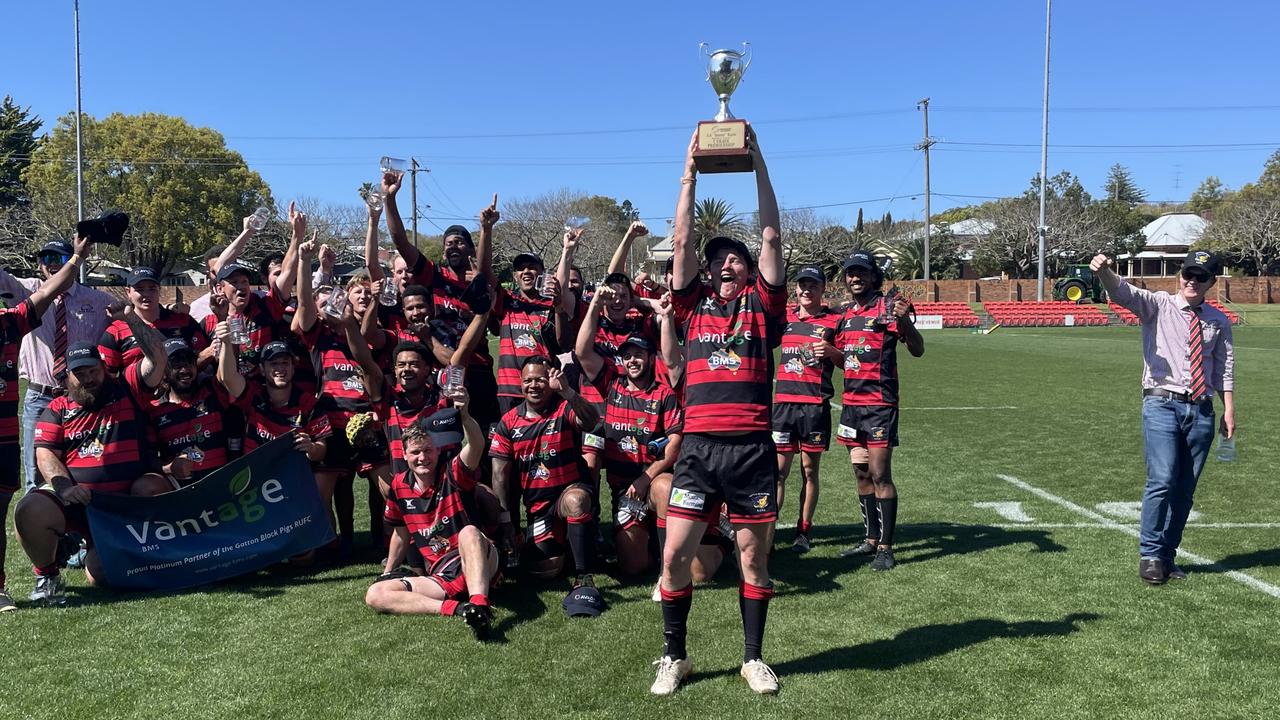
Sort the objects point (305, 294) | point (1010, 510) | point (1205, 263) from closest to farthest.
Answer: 1. point (1205, 263)
2. point (305, 294)
3. point (1010, 510)

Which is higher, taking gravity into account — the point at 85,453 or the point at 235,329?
the point at 235,329

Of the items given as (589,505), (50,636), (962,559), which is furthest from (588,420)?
(50,636)

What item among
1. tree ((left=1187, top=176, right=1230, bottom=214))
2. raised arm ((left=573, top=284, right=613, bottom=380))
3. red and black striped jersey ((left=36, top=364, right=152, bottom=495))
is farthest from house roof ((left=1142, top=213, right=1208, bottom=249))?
red and black striped jersey ((left=36, top=364, right=152, bottom=495))

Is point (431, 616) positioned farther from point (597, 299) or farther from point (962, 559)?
point (962, 559)

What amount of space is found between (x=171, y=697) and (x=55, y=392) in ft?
9.20

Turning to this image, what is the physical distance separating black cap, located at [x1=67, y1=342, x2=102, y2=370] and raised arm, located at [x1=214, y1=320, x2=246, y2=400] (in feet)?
2.27

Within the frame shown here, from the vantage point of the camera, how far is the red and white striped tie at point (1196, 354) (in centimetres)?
553

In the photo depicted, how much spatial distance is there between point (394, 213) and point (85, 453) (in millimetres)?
2546

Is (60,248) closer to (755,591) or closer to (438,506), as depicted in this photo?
(438,506)

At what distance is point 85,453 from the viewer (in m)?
5.62

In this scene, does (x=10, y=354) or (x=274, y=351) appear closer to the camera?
(x=10, y=354)

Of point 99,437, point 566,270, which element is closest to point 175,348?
point 99,437

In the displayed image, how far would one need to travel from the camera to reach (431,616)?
202 inches

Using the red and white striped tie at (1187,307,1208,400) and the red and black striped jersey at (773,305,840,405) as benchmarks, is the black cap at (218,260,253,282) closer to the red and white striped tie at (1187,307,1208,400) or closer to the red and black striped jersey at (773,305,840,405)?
the red and black striped jersey at (773,305,840,405)
